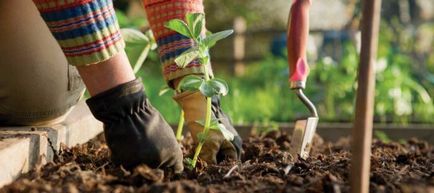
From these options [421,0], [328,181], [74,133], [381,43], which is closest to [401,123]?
[381,43]

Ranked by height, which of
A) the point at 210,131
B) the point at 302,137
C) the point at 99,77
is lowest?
the point at 302,137

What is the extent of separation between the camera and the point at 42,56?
1.67m

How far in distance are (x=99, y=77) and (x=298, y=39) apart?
57 cm

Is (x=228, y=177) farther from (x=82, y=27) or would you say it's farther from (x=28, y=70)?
(x=28, y=70)

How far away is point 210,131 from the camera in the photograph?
1597mm

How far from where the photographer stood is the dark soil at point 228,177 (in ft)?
3.95

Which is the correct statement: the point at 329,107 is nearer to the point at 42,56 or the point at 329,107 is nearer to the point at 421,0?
the point at 42,56

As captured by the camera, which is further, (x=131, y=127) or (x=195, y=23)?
(x=195, y=23)

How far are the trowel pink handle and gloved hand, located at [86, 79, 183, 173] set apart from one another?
0.48 metres

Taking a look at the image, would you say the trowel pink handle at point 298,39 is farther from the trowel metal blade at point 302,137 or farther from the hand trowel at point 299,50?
the trowel metal blade at point 302,137

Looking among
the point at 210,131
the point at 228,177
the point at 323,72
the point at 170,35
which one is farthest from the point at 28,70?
the point at 323,72

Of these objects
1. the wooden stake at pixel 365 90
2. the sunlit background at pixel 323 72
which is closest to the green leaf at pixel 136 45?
the sunlit background at pixel 323 72

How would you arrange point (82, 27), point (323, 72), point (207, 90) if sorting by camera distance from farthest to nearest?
1. point (323, 72)
2. point (207, 90)
3. point (82, 27)

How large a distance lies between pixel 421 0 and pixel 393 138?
22.4 feet
